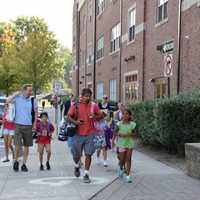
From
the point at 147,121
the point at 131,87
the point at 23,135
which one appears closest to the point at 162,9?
the point at 131,87

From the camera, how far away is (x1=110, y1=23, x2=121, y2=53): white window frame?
3198 cm

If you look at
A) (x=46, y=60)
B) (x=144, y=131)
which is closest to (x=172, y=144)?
(x=144, y=131)

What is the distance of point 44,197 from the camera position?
846cm

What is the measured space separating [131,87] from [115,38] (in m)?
6.44

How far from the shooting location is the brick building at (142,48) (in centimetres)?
1850

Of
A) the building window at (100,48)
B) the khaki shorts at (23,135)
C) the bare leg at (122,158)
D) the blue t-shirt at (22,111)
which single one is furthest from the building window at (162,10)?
the building window at (100,48)

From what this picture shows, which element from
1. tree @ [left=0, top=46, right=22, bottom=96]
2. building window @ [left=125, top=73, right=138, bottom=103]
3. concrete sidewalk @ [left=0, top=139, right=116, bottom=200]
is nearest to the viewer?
concrete sidewalk @ [left=0, top=139, right=116, bottom=200]

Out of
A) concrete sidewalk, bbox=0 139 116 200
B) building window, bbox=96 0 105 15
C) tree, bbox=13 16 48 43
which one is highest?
tree, bbox=13 16 48 43

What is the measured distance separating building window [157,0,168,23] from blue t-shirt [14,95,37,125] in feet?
37.3

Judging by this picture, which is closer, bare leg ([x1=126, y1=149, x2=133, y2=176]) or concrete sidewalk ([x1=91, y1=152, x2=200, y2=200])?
A: concrete sidewalk ([x1=91, y1=152, x2=200, y2=200])

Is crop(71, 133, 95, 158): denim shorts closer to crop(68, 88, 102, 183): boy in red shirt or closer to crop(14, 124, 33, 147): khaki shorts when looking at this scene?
crop(68, 88, 102, 183): boy in red shirt

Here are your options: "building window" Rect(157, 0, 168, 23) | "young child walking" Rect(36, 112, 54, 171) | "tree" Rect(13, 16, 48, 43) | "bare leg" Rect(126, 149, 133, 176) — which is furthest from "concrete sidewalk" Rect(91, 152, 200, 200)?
"tree" Rect(13, 16, 48, 43)

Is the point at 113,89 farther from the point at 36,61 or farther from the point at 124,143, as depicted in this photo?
the point at 124,143

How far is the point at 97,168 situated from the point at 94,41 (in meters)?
30.5
